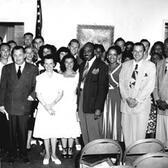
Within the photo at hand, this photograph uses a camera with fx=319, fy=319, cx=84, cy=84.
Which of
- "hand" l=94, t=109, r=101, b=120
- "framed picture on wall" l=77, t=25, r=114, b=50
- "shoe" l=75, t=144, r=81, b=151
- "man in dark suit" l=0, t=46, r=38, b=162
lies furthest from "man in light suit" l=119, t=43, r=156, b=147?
"framed picture on wall" l=77, t=25, r=114, b=50

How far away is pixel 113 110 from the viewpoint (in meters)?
4.97

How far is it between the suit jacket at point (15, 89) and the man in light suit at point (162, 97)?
1795 millimetres

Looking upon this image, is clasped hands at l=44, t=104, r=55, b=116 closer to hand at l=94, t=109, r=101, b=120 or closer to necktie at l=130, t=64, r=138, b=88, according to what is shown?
hand at l=94, t=109, r=101, b=120

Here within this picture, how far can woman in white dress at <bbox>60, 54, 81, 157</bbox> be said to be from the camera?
443 cm

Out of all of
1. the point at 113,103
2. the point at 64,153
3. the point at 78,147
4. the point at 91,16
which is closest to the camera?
the point at 64,153

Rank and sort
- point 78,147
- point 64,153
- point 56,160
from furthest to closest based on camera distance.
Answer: point 78,147, point 64,153, point 56,160

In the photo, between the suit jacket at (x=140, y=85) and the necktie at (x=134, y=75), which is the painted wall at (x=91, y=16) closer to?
the suit jacket at (x=140, y=85)

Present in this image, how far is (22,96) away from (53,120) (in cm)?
54

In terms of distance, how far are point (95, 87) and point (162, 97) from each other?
966 mm

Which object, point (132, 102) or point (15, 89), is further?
point (132, 102)

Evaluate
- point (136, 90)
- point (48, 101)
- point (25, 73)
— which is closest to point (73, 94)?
point (48, 101)

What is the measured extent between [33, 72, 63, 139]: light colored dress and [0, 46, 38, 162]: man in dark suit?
0.13 m

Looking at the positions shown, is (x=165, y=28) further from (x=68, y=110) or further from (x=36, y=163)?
(x=36, y=163)

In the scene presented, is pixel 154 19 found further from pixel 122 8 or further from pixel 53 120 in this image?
pixel 53 120
